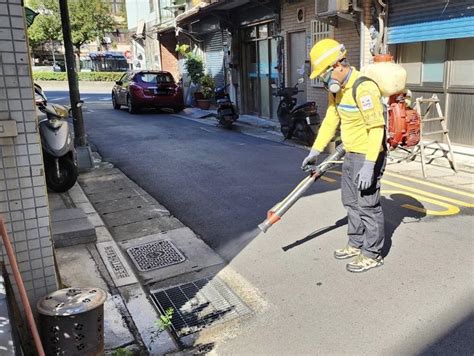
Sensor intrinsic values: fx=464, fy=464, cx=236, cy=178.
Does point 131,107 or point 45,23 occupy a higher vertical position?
point 45,23

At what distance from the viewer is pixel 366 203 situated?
400cm

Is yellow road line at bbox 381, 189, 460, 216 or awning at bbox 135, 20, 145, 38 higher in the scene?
awning at bbox 135, 20, 145, 38

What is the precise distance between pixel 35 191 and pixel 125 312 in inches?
48.7

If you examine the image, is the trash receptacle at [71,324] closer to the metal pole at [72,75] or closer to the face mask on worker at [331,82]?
the face mask on worker at [331,82]

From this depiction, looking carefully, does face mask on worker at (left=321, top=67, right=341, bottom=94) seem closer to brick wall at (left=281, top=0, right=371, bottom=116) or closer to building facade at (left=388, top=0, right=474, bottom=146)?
building facade at (left=388, top=0, right=474, bottom=146)

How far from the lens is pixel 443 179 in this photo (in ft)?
22.8

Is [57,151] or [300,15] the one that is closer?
[57,151]

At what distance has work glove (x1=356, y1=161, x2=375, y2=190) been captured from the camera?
146 inches

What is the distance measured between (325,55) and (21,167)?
243 centimetres

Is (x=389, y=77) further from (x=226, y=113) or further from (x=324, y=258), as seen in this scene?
(x=226, y=113)

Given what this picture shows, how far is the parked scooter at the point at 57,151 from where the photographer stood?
6.44 meters

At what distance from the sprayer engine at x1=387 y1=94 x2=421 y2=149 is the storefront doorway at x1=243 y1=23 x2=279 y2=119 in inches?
278

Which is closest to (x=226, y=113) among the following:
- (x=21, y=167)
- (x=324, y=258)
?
(x=324, y=258)

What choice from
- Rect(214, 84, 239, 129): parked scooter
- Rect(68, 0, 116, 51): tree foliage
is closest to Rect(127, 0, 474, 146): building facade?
Rect(214, 84, 239, 129): parked scooter
